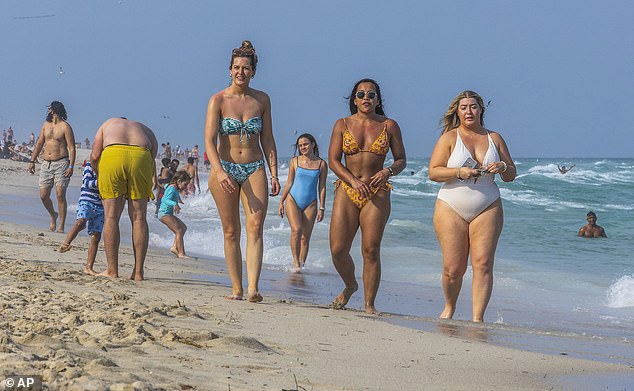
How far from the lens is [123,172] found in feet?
25.0

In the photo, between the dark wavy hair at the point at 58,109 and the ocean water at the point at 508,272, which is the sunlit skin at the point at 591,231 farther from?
the dark wavy hair at the point at 58,109

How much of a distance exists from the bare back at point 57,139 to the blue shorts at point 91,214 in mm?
3906

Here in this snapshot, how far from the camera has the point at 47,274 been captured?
7.02 m

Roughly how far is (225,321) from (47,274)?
2207 mm

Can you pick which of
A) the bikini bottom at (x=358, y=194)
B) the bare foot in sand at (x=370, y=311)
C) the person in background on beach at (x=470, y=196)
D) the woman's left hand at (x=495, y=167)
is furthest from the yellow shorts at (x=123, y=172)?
the woman's left hand at (x=495, y=167)

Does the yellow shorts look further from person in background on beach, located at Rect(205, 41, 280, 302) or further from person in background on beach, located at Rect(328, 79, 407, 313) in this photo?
person in background on beach, located at Rect(328, 79, 407, 313)

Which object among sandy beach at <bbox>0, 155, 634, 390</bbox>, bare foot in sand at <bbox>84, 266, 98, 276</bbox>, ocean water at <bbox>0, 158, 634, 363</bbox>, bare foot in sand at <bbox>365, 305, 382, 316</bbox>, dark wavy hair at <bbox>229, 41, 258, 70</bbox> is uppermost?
dark wavy hair at <bbox>229, 41, 258, 70</bbox>

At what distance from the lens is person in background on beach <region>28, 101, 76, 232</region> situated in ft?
40.3

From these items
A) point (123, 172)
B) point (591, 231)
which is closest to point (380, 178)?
point (123, 172)

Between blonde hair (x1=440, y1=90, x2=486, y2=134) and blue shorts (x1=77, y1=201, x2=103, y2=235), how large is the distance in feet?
10.7

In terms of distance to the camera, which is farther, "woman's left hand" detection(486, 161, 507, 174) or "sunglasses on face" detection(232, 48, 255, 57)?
"sunglasses on face" detection(232, 48, 255, 57)

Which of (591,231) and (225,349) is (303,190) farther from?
(591,231)

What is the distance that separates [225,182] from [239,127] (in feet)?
1.40

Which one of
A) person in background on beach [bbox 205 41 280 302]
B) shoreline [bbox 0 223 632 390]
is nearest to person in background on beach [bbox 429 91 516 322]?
shoreline [bbox 0 223 632 390]
